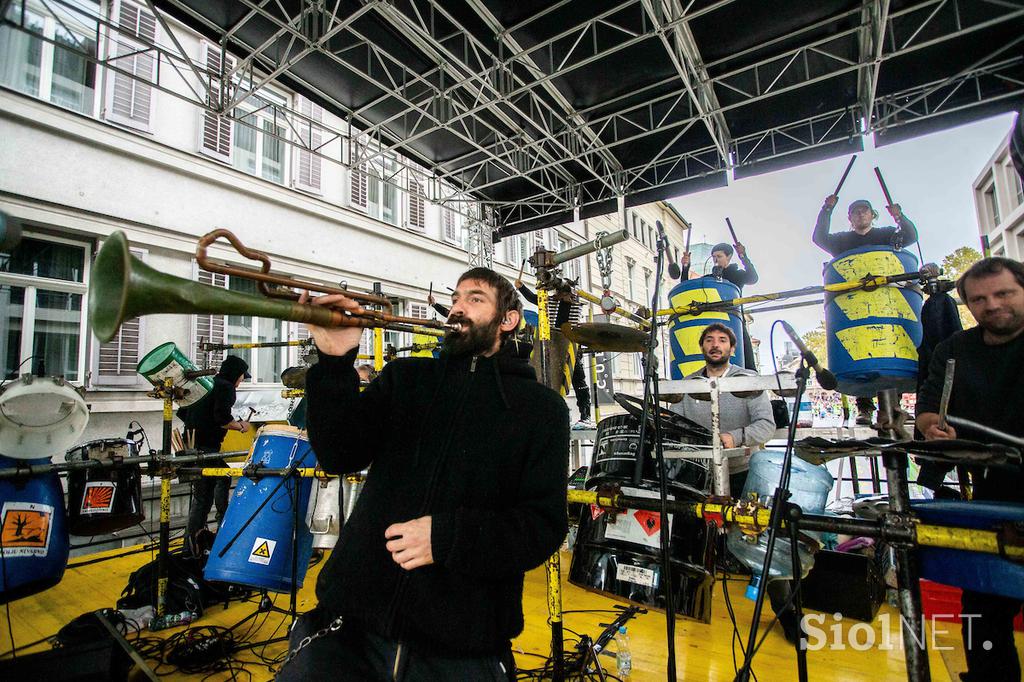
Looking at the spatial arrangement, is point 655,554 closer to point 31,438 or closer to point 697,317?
point 697,317

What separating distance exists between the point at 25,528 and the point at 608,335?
3.90 meters

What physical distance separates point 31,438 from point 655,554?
390 centimetres

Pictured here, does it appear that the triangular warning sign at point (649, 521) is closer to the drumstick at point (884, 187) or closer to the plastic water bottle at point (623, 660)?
the plastic water bottle at point (623, 660)

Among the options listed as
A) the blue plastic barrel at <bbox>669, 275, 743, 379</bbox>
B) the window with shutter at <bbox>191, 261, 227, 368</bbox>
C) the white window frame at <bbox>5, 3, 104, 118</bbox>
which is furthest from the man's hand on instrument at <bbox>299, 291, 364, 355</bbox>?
the white window frame at <bbox>5, 3, 104, 118</bbox>

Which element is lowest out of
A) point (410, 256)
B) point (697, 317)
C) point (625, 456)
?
point (625, 456)

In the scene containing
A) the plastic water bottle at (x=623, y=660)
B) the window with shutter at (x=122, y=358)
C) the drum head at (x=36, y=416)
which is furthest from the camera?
the window with shutter at (x=122, y=358)

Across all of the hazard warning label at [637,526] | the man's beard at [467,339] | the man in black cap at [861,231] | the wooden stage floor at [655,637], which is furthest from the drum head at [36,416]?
the man in black cap at [861,231]

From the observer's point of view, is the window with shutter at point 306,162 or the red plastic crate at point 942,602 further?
the window with shutter at point 306,162

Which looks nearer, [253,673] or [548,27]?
[253,673]

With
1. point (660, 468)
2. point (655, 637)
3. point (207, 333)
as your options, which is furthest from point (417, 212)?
point (660, 468)

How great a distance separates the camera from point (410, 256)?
464 inches

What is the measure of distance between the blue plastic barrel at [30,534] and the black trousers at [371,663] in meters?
2.86

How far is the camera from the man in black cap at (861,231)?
162 inches

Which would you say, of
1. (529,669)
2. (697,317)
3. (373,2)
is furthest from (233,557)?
(373,2)
